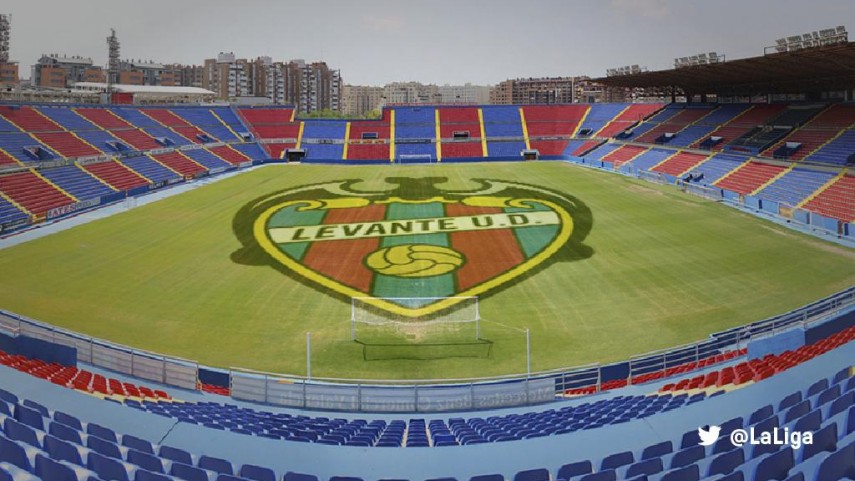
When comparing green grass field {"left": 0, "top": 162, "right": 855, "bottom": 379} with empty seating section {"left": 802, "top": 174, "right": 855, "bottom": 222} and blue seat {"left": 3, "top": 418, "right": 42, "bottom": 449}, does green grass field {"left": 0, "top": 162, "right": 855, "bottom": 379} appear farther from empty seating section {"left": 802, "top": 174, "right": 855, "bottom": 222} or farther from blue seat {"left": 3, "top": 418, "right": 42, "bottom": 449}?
blue seat {"left": 3, "top": 418, "right": 42, "bottom": 449}

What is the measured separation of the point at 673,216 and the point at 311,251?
81.2 feet

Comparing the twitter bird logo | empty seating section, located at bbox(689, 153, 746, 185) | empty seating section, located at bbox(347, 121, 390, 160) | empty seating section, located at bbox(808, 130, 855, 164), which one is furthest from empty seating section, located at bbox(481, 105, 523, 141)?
the twitter bird logo

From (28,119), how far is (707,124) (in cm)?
6976

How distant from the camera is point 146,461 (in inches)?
296

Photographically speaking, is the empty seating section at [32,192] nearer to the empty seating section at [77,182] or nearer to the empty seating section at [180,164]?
the empty seating section at [77,182]

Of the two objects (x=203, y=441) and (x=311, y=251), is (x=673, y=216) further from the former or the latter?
(x=203, y=441)

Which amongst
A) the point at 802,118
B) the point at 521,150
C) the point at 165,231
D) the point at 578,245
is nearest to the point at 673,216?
the point at 578,245

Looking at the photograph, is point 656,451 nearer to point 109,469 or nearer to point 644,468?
point 644,468

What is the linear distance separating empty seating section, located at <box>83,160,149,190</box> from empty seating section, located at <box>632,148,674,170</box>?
5023 cm

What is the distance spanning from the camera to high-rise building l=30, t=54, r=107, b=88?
159 m

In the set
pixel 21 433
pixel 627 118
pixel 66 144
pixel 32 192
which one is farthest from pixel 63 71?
pixel 21 433

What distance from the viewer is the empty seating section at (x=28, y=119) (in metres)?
54.9

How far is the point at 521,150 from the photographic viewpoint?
83.7 metres

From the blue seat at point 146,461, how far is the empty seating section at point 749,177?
4823 cm
